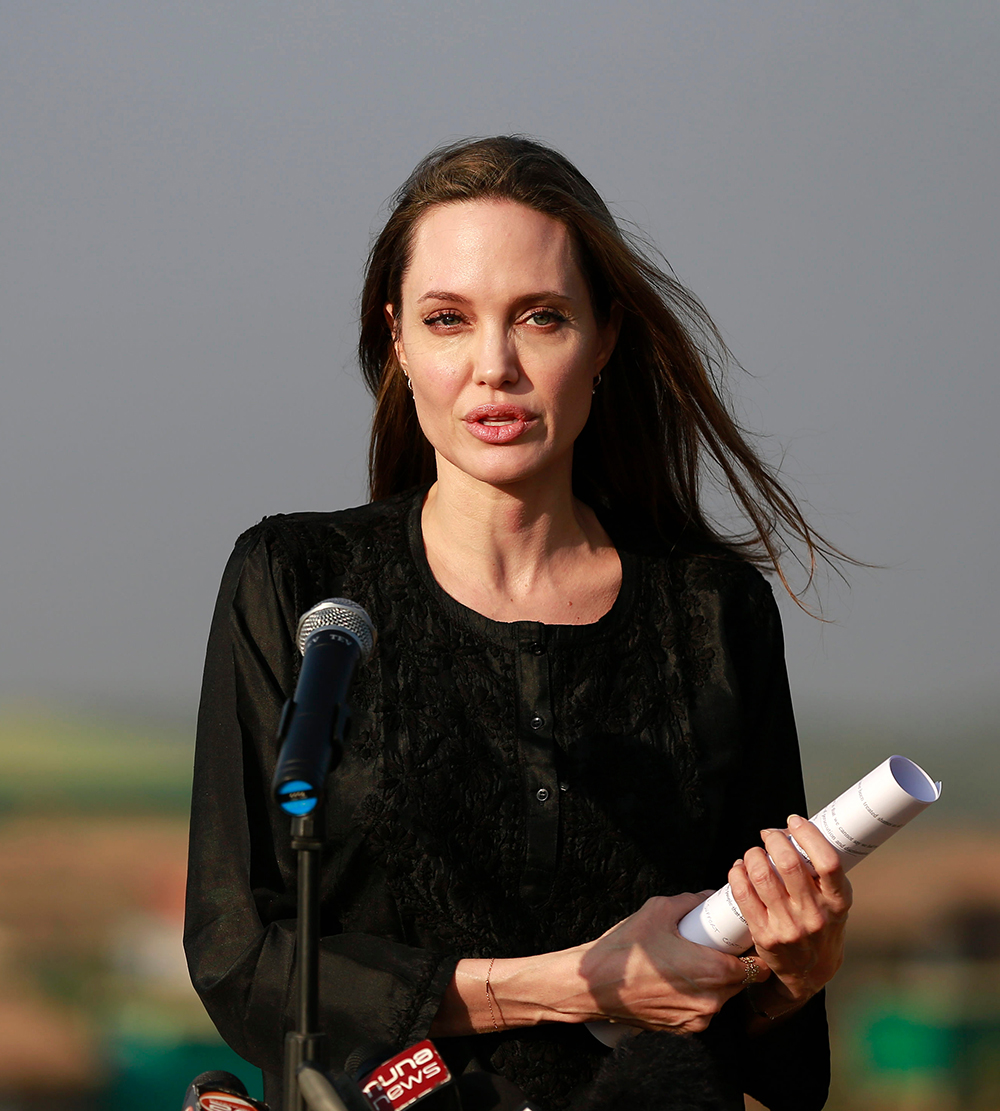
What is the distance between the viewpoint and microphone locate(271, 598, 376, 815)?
787mm

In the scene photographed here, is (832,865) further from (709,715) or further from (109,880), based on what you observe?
(109,880)

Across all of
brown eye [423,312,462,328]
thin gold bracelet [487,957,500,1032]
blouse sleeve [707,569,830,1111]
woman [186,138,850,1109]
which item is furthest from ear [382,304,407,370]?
thin gold bracelet [487,957,500,1032]

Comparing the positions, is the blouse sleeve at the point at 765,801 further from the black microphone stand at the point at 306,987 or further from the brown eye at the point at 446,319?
the black microphone stand at the point at 306,987

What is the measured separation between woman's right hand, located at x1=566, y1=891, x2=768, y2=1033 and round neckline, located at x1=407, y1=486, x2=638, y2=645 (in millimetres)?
372

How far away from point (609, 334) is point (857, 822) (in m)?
0.78

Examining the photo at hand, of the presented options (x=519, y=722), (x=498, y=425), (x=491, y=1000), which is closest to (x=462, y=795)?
(x=519, y=722)

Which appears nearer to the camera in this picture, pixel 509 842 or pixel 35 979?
pixel 509 842

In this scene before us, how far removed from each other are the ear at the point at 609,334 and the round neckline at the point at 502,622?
1.02ft

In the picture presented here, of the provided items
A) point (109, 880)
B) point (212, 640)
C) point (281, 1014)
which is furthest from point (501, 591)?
point (109, 880)

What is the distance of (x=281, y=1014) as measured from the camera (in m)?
1.34

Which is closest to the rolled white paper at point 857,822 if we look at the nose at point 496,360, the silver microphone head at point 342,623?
the silver microphone head at point 342,623

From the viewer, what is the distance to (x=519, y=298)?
1538 mm

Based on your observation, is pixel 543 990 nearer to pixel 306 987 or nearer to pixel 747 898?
pixel 747 898

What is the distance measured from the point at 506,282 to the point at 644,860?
2.36 ft
